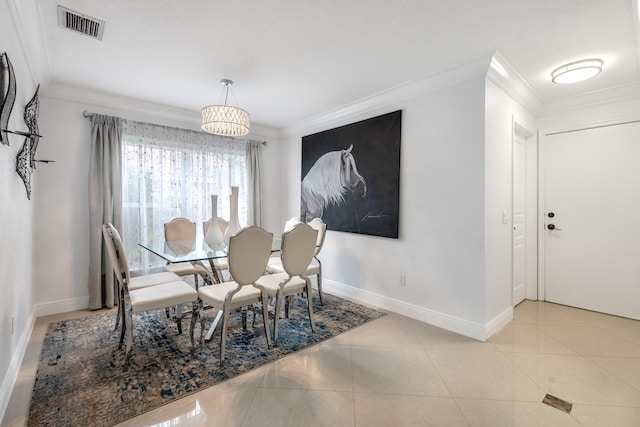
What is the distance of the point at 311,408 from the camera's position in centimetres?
177

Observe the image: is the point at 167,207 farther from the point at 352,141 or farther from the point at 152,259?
the point at 352,141

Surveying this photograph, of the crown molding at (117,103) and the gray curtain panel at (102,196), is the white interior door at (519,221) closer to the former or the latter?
the crown molding at (117,103)

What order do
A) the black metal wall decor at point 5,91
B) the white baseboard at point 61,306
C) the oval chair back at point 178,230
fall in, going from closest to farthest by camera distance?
Result: the black metal wall decor at point 5,91, the white baseboard at point 61,306, the oval chair back at point 178,230

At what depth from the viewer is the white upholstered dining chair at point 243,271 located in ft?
7.31

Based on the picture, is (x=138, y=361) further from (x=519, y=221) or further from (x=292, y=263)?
(x=519, y=221)

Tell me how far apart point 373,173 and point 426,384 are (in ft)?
7.40

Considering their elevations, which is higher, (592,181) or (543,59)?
(543,59)

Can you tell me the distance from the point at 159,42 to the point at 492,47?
2.65 m

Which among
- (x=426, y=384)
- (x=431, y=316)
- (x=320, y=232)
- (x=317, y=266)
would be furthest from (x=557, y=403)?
(x=320, y=232)

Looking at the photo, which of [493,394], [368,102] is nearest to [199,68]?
[368,102]

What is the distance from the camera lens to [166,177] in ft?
13.0

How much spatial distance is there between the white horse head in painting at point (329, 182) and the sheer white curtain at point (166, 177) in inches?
45.9

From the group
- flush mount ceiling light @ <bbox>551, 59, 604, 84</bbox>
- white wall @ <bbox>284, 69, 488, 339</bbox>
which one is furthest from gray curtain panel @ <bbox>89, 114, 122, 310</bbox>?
flush mount ceiling light @ <bbox>551, 59, 604, 84</bbox>

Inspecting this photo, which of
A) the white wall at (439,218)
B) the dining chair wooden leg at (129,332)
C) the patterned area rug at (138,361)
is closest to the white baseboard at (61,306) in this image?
the patterned area rug at (138,361)
